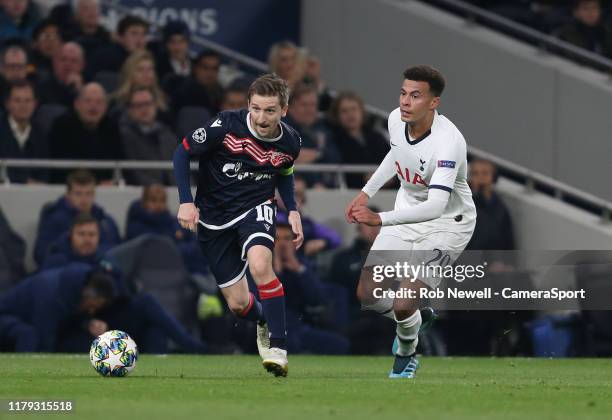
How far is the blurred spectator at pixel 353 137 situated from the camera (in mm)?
18750

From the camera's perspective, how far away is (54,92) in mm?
18047

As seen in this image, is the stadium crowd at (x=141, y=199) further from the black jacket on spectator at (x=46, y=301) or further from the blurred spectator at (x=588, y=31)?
the blurred spectator at (x=588, y=31)

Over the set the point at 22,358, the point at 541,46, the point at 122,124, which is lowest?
the point at 22,358

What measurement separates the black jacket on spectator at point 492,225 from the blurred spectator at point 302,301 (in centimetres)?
179

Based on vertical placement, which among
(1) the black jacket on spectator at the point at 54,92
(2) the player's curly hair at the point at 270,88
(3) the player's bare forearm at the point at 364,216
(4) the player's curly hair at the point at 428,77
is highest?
(1) the black jacket on spectator at the point at 54,92

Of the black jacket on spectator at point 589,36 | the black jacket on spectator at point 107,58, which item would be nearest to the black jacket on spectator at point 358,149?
the black jacket on spectator at point 107,58

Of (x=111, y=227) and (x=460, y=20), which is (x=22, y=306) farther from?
(x=460, y=20)

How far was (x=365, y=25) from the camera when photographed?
21.7m

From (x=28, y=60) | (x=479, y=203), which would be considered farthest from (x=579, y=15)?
(x=28, y=60)

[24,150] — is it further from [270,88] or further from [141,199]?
[270,88]

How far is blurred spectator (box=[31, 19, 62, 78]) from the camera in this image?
18.5 metres

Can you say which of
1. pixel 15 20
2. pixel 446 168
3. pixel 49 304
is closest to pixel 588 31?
pixel 15 20

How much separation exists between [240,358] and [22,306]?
7.26 ft

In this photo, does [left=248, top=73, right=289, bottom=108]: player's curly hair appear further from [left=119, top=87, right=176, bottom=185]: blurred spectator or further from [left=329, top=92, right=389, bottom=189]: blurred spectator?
[left=329, top=92, right=389, bottom=189]: blurred spectator
